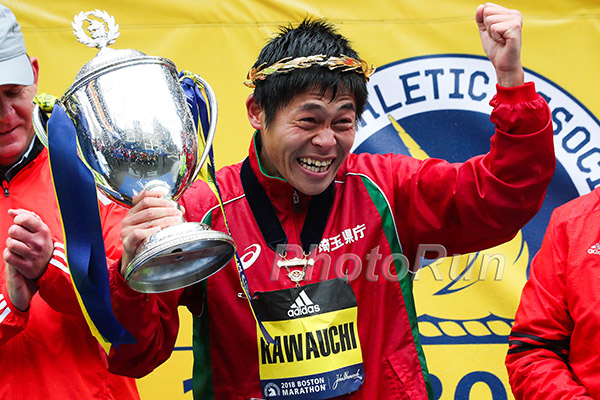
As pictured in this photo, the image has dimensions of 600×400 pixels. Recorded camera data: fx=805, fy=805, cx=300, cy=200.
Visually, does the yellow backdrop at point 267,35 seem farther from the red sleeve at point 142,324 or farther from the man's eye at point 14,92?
the red sleeve at point 142,324

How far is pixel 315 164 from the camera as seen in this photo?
212cm

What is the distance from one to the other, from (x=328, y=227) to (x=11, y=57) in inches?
38.5

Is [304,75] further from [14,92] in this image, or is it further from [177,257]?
[14,92]

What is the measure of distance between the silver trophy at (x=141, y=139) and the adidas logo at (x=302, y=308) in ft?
0.99

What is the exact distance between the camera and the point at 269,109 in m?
2.19

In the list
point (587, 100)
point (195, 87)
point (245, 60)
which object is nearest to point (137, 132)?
point (195, 87)

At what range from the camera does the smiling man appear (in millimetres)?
1978

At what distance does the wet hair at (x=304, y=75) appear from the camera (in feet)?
6.95

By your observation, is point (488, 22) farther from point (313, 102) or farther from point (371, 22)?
point (371, 22)

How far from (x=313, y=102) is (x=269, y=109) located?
0.50 feet

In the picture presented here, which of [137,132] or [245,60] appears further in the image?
[245,60]

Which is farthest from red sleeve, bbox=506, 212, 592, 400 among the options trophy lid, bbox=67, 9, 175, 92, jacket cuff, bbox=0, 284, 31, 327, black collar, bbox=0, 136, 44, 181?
black collar, bbox=0, 136, 44, 181

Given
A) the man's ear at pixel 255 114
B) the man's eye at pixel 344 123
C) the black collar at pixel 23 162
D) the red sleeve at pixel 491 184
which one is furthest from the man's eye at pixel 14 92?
the red sleeve at pixel 491 184

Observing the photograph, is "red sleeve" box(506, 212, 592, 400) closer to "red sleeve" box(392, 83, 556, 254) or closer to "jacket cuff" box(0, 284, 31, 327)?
"red sleeve" box(392, 83, 556, 254)
